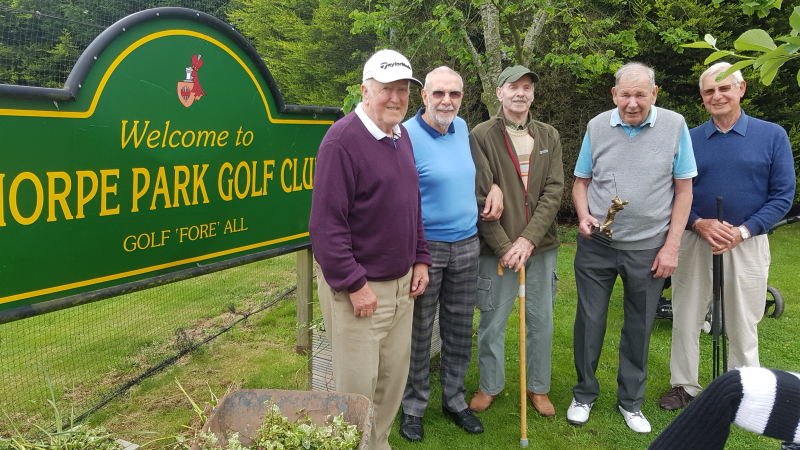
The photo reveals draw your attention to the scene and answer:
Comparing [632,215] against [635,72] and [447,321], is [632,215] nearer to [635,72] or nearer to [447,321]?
[635,72]

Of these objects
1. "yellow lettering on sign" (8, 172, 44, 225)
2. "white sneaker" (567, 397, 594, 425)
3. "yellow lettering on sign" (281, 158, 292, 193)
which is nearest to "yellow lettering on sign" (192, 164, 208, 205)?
"yellow lettering on sign" (281, 158, 292, 193)

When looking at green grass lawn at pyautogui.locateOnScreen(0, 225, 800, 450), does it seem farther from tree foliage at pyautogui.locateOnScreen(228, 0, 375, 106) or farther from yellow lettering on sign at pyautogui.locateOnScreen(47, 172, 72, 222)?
tree foliage at pyautogui.locateOnScreen(228, 0, 375, 106)

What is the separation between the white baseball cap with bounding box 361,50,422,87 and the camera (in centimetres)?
248

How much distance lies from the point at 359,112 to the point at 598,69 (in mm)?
5111

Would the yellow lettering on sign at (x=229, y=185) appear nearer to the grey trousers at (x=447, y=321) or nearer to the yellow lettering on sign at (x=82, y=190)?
the yellow lettering on sign at (x=82, y=190)

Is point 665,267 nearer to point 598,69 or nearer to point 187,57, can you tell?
point 187,57

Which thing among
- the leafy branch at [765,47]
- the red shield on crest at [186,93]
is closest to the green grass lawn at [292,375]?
the red shield on crest at [186,93]

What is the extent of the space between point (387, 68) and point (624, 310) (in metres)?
2.03

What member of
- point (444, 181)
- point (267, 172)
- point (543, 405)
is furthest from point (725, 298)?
point (267, 172)

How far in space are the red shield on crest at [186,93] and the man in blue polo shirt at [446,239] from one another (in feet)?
3.58

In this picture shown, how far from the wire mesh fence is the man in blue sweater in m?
3.37

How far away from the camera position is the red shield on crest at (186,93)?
9.13 feet

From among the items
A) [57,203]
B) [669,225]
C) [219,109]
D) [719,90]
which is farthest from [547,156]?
[57,203]

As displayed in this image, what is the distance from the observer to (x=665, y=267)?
10.6 ft
